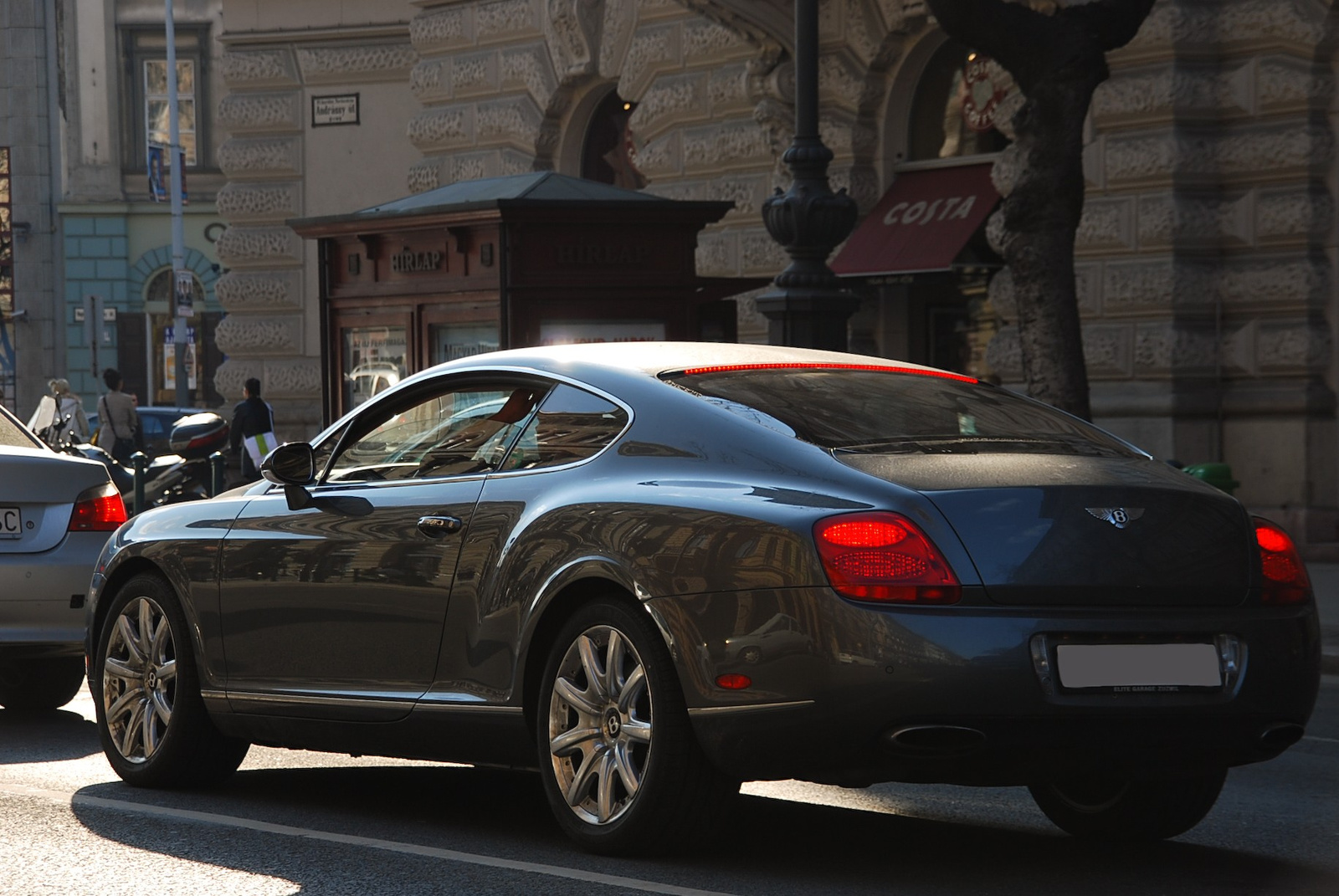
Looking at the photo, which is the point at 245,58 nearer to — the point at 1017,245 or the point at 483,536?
the point at 1017,245

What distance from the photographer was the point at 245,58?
25828mm

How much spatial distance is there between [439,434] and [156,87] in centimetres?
4568

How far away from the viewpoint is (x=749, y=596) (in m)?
5.23

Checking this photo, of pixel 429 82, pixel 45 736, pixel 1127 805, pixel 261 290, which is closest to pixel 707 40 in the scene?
pixel 429 82

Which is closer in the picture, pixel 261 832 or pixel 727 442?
pixel 727 442

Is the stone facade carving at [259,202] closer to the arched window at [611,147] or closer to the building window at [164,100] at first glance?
the arched window at [611,147]

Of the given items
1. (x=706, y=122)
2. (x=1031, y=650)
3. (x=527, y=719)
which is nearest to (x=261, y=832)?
(x=527, y=719)

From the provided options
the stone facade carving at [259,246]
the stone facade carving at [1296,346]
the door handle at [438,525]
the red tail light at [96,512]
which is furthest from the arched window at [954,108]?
the door handle at [438,525]

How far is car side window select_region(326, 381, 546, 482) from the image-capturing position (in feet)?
20.7

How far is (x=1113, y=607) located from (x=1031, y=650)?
25cm

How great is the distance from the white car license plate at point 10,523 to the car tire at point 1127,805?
4830 millimetres

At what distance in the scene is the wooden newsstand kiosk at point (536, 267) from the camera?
13.4 metres

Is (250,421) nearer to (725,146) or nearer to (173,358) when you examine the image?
(725,146)

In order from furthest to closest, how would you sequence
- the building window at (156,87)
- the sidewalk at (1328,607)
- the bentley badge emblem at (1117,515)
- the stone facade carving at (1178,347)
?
the building window at (156,87) < the stone facade carving at (1178,347) < the sidewalk at (1328,607) < the bentley badge emblem at (1117,515)
